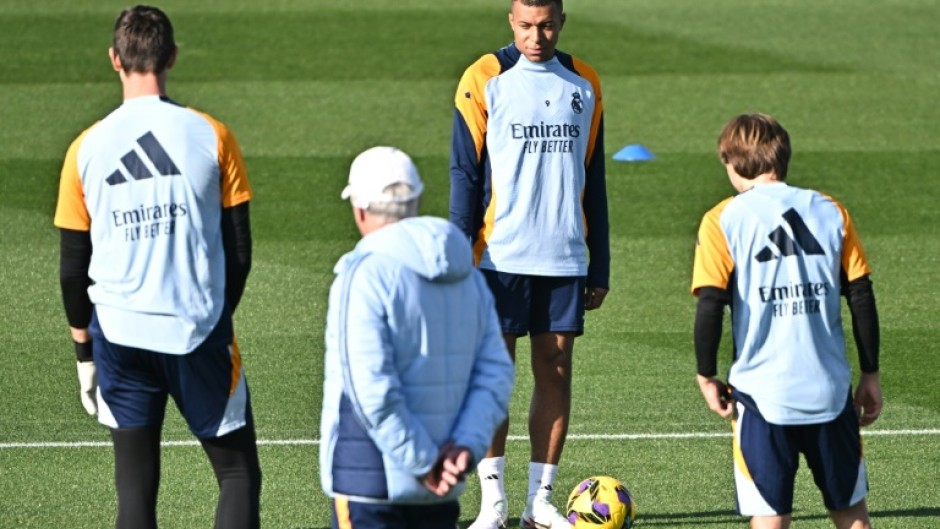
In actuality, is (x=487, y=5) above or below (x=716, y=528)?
above

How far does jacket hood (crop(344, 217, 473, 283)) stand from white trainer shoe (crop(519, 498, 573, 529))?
252 cm

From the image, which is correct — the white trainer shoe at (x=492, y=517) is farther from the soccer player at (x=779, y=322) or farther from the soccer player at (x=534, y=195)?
the soccer player at (x=779, y=322)

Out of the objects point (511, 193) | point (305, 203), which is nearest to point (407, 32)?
point (305, 203)

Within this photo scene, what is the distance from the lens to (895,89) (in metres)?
19.8

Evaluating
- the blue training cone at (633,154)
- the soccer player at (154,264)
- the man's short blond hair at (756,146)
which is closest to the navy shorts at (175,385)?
the soccer player at (154,264)

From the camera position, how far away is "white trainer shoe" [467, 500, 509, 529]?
712cm

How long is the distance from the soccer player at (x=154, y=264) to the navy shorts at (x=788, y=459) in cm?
173

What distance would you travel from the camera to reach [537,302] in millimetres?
7148

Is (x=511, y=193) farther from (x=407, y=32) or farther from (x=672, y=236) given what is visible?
(x=407, y=32)

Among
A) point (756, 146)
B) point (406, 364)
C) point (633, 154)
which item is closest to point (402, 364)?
point (406, 364)

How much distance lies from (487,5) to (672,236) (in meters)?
11.6

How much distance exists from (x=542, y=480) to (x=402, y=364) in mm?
2580

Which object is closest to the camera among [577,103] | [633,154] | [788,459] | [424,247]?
[424,247]

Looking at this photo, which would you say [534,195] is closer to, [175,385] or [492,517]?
[492,517]
